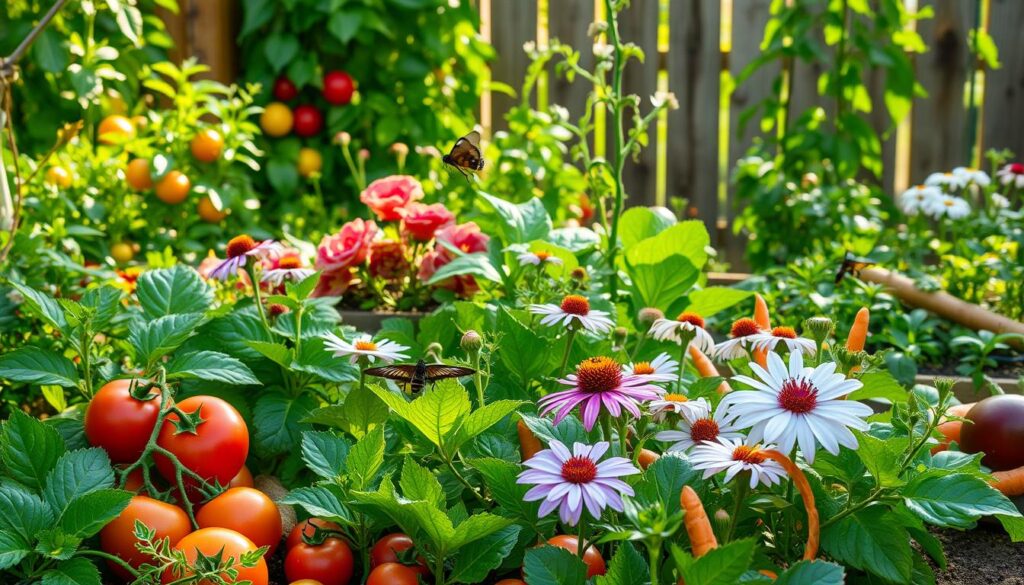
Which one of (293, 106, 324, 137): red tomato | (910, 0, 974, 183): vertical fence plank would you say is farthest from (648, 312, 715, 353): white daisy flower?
(910, 0, 974, 183): vertical fence plank

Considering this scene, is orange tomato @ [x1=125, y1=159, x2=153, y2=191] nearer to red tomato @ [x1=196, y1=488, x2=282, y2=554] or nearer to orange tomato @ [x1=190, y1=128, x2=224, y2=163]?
orange tomato @ [x1=190, y1=128, x2=224, y2=163]

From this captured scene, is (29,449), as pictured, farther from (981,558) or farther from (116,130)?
(116,130)

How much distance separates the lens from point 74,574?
3.62 feet

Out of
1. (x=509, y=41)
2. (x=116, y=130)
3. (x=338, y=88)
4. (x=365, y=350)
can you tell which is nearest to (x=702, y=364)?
(x=365, y=350)

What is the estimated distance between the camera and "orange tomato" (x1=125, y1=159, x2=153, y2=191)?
2.78 metres

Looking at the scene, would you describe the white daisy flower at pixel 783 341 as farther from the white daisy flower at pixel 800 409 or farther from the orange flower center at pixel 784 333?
the white daisy flower at pixel 800 409

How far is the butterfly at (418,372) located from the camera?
1.17 m

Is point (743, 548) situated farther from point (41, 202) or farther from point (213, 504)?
point (41, 202)

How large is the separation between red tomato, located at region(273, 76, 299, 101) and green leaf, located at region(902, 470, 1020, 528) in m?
3.04

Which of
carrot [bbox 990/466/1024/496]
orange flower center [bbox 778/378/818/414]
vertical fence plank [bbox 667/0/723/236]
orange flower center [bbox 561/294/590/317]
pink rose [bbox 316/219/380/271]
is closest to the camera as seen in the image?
orange flower center [bbox 778/378/818/414]

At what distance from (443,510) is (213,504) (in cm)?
31

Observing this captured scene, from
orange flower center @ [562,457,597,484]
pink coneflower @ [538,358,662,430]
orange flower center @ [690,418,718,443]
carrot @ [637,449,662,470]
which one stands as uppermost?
pink coneflower @ [538,358,662,430]

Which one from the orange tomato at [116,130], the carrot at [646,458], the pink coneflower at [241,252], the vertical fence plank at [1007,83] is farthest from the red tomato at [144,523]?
the vertical fence plank at [1007,83]

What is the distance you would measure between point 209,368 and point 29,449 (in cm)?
25
